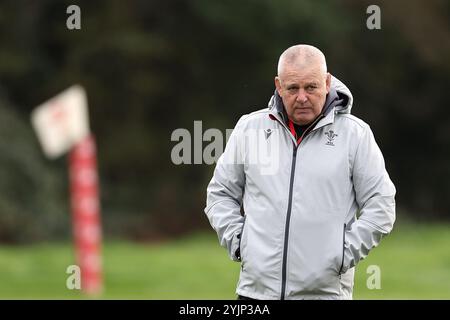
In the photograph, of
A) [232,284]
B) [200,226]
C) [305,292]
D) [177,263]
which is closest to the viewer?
[305,292]

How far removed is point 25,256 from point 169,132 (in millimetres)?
11588

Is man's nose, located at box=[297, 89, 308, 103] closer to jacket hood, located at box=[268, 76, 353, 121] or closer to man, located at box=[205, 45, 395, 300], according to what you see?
man, located at box=[205, 45, 395, 300]

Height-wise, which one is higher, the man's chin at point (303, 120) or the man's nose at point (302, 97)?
the man's nose at point (302, 97)

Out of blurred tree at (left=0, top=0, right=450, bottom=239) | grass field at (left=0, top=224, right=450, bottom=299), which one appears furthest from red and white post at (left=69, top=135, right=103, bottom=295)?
blurred tree at (left=0, top=0, right=450, bottom=239)

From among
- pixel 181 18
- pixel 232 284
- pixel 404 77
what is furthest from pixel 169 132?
pixel 232 284

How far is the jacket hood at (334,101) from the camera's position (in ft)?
16.7

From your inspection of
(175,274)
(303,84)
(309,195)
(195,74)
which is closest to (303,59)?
(303,84)

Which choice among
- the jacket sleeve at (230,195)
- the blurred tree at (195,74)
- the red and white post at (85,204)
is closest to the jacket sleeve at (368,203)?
the jacket sleeve at (230,195)

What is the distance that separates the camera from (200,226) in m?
28.1

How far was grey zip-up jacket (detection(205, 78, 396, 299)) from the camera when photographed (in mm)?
4914

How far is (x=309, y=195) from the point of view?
4.92 metres

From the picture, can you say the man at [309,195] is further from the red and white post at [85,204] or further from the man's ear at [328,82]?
the red and white post at [85,204]
